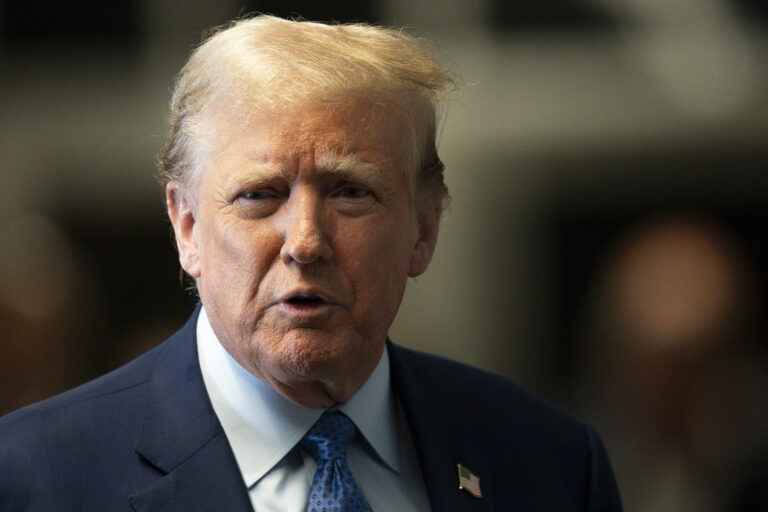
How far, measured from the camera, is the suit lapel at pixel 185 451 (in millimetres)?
2475

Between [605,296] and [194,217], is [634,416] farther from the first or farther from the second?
[194,217]

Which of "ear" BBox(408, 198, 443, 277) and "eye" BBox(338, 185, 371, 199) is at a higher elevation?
"eye" BBox(338, 185, 371, 199)

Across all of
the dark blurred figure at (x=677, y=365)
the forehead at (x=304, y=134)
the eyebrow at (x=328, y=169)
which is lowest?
the dark blurred figure at (x=677, y=365)

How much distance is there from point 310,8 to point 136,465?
3.50m

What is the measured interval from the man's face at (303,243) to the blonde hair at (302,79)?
0.14 ft

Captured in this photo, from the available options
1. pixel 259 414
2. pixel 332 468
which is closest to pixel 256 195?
pixel 259 414

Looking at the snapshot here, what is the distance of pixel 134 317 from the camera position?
5531mm

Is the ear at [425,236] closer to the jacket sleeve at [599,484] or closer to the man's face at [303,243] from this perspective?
the man's face at [303,243]

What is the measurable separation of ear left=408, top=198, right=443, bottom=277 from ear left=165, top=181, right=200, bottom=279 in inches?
19.3

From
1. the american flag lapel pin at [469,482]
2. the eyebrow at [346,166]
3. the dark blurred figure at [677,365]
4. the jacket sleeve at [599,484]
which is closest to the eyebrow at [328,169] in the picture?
the eyebrow at [346,166]

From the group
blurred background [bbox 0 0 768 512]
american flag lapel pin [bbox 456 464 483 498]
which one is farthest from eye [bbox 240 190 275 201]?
blurred background [bbox 0 0 768 512]

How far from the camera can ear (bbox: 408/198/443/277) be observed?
2900 mm

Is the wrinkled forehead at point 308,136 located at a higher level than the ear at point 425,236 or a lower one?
higher

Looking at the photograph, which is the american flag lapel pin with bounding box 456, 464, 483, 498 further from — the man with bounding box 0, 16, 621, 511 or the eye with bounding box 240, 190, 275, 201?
the eye with bounding box 240, 190, 275, 201
